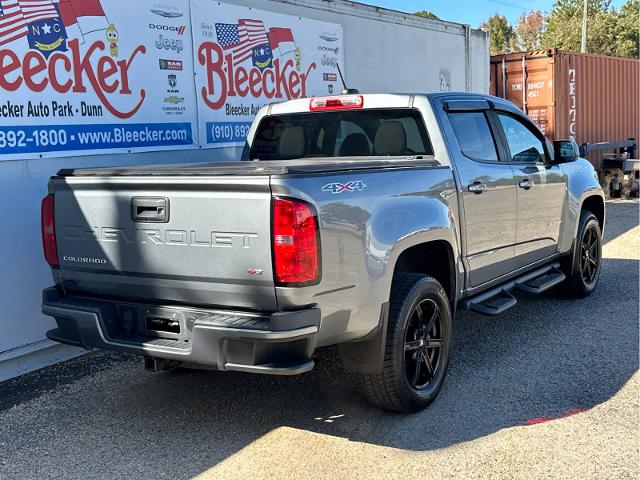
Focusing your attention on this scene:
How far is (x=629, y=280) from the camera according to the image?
7711 mm

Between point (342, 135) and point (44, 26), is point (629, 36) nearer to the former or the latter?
point (342, 135)

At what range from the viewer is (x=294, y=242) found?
3.42 meters

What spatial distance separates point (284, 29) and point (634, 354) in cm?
481

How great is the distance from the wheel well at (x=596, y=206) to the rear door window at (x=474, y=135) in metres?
2.07

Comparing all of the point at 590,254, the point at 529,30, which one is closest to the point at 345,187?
the point at 590,254

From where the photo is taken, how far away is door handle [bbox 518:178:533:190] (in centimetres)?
558

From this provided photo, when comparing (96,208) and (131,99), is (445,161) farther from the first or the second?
(131,99)

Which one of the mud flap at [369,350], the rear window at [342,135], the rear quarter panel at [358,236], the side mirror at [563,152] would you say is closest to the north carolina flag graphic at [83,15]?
the rear window at [342,135]

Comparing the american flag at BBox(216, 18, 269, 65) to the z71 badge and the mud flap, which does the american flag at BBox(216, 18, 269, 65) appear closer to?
the z71 badge

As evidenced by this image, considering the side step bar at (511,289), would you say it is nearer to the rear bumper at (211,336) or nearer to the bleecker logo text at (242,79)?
the rear bumper at (211,336)

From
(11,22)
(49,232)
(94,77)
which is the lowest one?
(49,232)

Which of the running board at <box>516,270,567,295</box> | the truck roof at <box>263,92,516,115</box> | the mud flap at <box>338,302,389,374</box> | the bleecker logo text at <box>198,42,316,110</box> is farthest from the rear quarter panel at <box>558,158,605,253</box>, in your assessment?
the bleecker logo text at <box>198,42,316,110</box>

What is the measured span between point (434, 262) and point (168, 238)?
1886mm

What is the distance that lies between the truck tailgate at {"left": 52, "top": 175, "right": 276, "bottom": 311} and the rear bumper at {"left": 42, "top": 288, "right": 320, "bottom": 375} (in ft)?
0.28
